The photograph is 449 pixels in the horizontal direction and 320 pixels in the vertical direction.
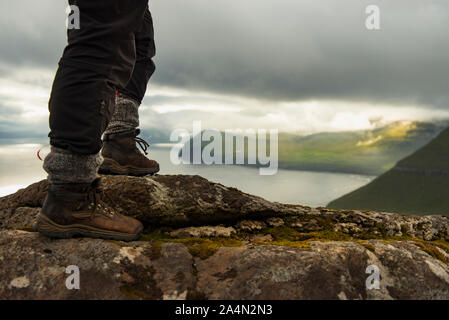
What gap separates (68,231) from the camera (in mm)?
4281

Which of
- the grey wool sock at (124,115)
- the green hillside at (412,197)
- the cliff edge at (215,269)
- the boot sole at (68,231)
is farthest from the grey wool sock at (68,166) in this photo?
the green hillside at (412,197)

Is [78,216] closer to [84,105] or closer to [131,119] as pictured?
[84,105]

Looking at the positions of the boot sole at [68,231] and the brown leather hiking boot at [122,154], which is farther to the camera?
the brown leather hiking boot at [122,154]

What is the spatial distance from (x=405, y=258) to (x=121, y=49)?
462cm

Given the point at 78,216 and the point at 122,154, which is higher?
the point at 122,154

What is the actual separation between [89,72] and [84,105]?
40 centimetres

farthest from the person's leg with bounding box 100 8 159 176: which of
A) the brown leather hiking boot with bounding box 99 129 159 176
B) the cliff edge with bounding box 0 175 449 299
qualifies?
the cliff edge with bounding box 0 175 449 299

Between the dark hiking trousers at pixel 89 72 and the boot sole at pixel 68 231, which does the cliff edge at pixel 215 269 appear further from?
the dark hiking trousers at pixel 89 72

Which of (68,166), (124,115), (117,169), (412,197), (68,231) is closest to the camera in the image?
(68,166)

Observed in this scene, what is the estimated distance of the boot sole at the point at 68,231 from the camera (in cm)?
423

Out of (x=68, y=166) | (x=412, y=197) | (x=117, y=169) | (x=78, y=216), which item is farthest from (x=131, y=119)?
(x=412, y=197)

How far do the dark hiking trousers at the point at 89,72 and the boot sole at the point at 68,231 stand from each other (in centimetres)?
105

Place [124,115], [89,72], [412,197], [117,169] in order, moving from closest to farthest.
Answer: [89,72] < [124,115] < [117,169] < [412,197]

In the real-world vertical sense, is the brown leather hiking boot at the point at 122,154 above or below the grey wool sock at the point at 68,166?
above
